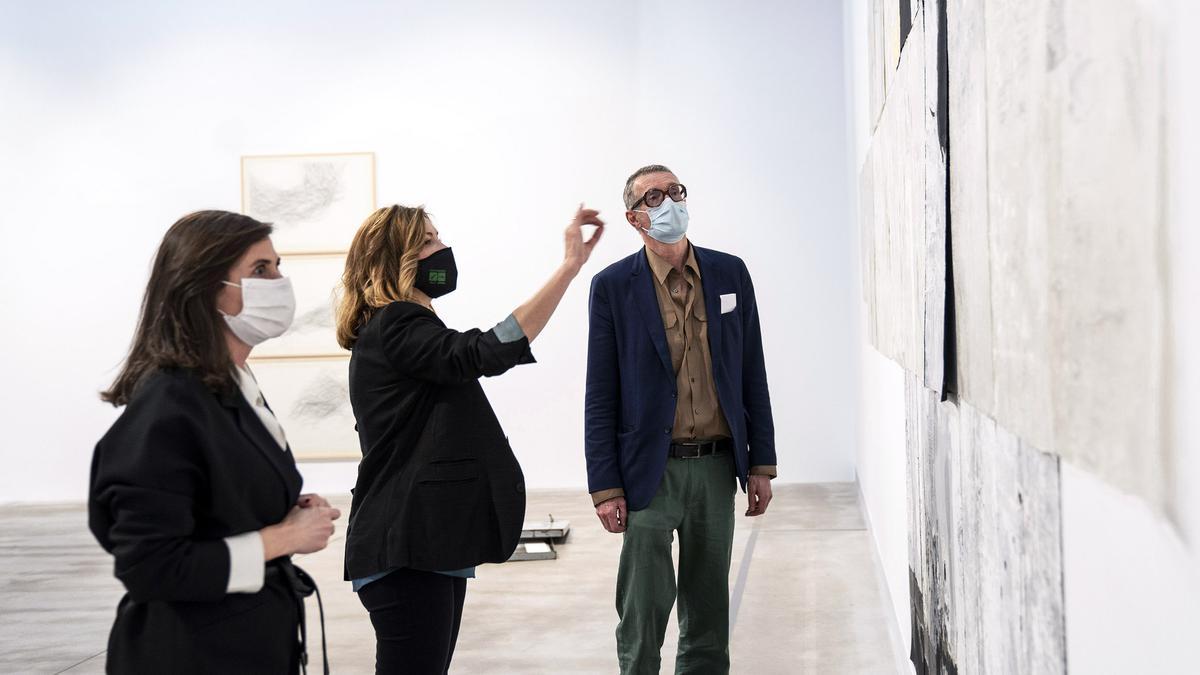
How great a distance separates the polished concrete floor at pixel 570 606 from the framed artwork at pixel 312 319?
2.41 m

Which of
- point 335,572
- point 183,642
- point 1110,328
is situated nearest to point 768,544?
point 335,572

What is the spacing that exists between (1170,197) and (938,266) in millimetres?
1297

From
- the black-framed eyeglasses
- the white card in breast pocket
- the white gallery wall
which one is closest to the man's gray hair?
the black-framed eyeglasses

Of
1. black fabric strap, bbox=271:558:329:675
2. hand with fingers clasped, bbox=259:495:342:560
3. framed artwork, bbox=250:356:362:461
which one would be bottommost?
framed artwork, bbox=250:356:362:461

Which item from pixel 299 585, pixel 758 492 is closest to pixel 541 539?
pixel 758 492

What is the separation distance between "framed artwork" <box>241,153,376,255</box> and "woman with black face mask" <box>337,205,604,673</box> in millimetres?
7348

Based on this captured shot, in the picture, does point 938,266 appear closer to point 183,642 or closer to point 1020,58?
point 1020,58

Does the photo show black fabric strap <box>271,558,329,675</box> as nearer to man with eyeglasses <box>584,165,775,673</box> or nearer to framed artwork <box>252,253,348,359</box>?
man with eyeglasses <box>584,165,775,673</box>

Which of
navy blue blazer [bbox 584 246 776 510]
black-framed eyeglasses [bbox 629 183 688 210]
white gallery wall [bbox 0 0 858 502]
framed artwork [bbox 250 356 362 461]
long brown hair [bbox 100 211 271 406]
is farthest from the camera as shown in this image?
framed artwork [bbox 250 356 362 461]

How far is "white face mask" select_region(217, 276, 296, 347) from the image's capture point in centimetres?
209

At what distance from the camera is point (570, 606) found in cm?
582

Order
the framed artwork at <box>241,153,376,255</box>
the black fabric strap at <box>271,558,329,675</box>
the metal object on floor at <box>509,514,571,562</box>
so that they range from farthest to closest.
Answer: the framed artwork at <box>241,153,376,255</box>, the metal object on floor at <box>509,514,571,562</box>, the black fabric strap at <box>271,558,329,675</box>

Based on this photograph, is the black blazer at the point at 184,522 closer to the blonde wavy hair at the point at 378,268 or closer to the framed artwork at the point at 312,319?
the blonde wavy hair at the point at 378,268

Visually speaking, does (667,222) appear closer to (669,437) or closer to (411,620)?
(669,437)
